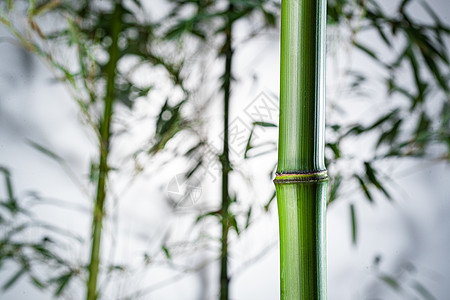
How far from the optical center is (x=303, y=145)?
0.34 m

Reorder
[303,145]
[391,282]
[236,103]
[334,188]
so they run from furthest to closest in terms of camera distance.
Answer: [236,103] → [391,282] → [334,188] → [303,145]

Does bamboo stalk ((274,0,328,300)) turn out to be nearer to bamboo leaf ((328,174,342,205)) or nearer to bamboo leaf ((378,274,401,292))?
bamboo leaf ((328,174,342,205))

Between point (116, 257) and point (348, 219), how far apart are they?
69 cm

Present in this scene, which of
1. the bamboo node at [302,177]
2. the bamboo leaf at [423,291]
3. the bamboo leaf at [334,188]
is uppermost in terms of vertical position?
the bamboo leaf at [334,188]

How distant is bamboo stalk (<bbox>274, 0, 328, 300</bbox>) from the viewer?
0.34 m

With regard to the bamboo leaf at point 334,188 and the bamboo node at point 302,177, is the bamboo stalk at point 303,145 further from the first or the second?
the bamboo leaf at point 334,188

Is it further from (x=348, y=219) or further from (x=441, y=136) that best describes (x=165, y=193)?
(x=441, y=136)

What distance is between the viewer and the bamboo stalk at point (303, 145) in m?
0.34

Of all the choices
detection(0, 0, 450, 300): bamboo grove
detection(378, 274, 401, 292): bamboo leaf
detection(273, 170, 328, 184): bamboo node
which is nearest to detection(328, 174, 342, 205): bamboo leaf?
detection(0, 0, 450, 300): bamboo grove

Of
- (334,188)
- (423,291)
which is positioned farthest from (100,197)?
(423,291)

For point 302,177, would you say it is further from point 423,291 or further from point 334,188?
point 423,291

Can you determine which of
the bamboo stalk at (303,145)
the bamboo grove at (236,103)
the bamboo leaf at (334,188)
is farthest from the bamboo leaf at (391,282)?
the bamboo stalk at (303,145)

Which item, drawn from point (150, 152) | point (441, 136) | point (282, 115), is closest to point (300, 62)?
point (282, 115)

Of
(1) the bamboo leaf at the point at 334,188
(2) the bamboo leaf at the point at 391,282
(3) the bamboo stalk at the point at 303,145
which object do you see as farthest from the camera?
(2) the bamboo leaf at the point at 391,282
